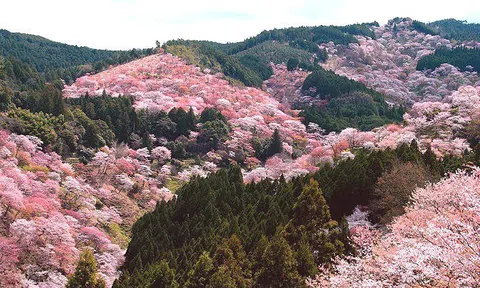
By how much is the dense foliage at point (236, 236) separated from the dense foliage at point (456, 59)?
13544cm

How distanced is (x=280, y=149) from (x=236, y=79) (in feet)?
200

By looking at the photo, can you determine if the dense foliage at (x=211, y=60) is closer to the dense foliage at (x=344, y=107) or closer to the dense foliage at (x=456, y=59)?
the dense foliage at (x=344, y=107)

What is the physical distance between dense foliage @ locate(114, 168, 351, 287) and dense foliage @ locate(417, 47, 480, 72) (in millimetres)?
135440

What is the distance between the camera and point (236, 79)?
459ft

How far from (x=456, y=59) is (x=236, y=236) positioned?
156m

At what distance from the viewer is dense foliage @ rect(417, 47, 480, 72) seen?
518ft

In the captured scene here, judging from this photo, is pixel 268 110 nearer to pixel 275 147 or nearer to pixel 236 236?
pixel 275 147

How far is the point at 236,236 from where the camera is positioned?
32500 millimetres

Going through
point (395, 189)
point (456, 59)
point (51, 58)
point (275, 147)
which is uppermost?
point (51, 58)

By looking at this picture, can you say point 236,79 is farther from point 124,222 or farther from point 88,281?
point 88,281

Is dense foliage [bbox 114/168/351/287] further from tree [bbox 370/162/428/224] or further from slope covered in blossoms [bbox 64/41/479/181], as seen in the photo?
slope covered in blossoms [bbox 64/41/479/181]

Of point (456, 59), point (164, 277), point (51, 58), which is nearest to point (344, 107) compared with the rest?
point (456, 59)

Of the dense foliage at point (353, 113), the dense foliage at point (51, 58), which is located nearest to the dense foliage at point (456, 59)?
the dense foliage at point (353, 113)

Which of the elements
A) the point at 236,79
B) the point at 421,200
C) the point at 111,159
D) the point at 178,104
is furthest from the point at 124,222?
the point at 236,79
